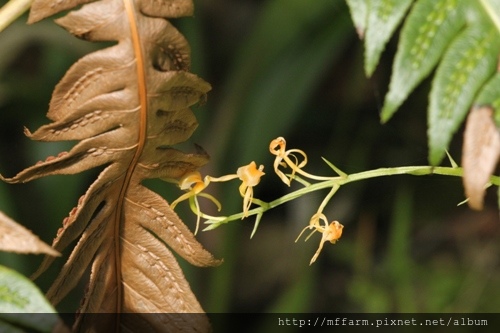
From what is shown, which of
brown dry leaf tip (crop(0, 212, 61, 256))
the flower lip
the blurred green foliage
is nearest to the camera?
brown dry leaf tip (crop(0, 212, 61, 256))

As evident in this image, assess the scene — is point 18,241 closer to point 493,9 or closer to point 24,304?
point 24,304

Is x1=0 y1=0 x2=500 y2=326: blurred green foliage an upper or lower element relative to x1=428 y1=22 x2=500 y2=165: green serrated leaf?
lower

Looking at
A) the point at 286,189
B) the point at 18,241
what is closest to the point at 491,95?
the point at 18,241

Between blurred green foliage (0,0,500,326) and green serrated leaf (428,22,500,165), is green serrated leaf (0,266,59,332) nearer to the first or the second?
green serrated leaf (428,22,500,165)

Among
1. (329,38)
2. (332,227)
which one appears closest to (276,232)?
(329,38)

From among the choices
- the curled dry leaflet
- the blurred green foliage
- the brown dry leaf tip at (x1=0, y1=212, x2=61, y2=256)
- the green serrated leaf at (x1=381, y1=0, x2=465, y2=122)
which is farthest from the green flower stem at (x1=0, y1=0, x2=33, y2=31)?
the blurred green foliage

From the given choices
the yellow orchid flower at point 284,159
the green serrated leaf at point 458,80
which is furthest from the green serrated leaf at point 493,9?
the yellow orchid flower at point 284,159
